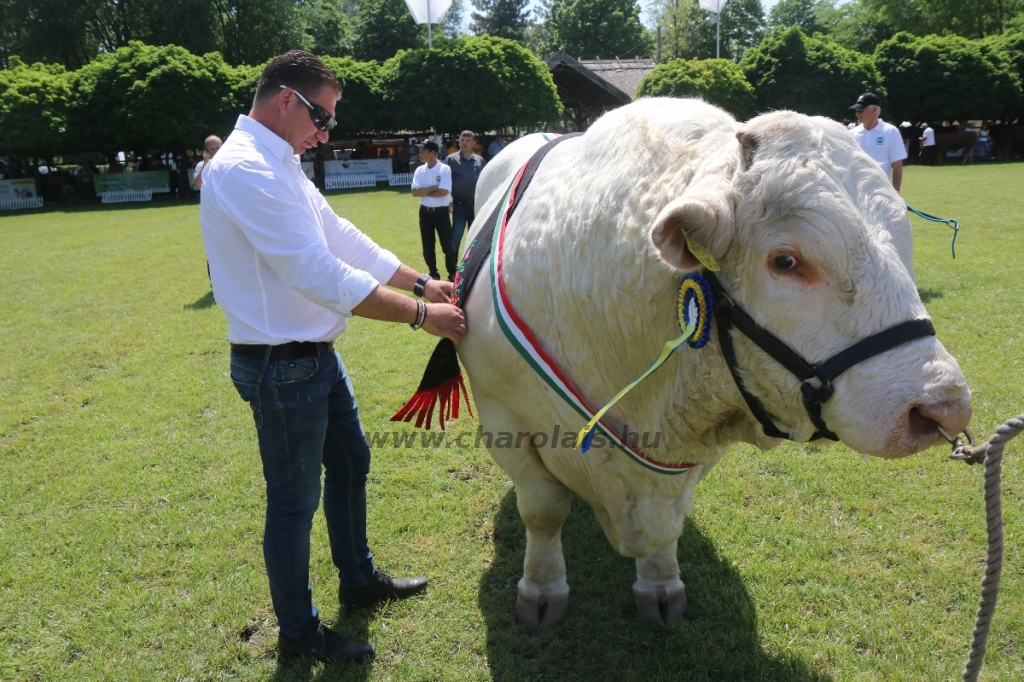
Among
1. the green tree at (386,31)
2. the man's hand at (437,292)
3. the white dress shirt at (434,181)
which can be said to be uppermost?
the green tree at (386,31)

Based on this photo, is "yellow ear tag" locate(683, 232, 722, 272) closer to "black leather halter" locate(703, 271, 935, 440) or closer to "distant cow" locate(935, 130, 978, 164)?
"black leather halter" locate(703, 271, 935, 440)

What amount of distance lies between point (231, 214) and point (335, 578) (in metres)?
1.98

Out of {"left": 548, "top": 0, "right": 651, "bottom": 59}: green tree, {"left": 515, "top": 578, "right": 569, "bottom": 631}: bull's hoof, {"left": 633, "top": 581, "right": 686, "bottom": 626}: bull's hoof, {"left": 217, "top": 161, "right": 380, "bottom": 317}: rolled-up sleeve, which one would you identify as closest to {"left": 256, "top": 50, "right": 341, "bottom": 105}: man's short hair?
{"left": 217, "top": 161, "right": 380, "bottom": 317}: rolled-up sleeve

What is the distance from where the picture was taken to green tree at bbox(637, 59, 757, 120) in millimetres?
27108

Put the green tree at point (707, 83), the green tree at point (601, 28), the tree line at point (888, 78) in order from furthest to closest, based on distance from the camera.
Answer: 1. the green tree at point (601, 28)
2. the tree line at point (888, 78)
3. the green tree at point (707, 83)

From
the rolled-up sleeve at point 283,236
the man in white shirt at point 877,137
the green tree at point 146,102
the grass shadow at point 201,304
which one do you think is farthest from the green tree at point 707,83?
the rolled-up sleeve at point 283,236

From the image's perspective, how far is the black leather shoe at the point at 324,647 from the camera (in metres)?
2.81

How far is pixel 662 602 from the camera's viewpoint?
9.97 ft

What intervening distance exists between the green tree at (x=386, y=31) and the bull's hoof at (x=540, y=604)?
49.8m

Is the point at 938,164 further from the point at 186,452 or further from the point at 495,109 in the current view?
the point at 186,452

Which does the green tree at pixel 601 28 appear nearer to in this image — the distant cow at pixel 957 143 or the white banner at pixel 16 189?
the distant cow at pixel 957 143

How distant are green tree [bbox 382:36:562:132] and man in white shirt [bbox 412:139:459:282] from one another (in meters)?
18.9

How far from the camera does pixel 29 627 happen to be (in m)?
3.10

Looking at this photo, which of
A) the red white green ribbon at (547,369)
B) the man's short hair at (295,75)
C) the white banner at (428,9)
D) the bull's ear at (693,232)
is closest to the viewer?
the bull's ear at (693,232)
